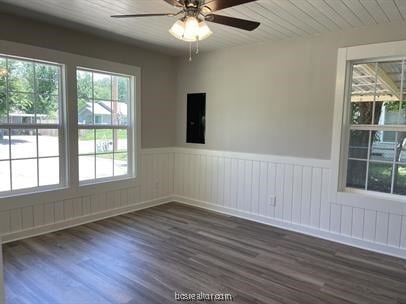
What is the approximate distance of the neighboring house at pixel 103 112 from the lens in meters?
3.87

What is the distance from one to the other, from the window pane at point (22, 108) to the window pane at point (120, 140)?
3.70ft

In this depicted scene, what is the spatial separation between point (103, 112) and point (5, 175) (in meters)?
1.42

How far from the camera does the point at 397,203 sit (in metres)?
3.08

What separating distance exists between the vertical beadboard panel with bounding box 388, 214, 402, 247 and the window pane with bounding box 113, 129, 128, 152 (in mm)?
3481

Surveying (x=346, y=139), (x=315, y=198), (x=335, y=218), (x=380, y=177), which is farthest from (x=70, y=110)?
(x=380, y=177)

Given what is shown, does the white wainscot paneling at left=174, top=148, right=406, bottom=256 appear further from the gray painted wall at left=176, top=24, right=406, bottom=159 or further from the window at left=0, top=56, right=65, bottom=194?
the window at left=0, top=56, right=65, bottom=194

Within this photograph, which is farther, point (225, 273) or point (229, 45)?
point (229, 45)

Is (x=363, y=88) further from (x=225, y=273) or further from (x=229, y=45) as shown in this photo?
(x=225, y=273)

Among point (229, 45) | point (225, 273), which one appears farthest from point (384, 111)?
point (225, 273)

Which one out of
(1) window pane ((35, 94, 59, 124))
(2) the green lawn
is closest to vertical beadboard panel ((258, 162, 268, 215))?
(2) the green lawn

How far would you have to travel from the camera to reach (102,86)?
4.05m

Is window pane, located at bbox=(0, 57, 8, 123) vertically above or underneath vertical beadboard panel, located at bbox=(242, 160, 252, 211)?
above

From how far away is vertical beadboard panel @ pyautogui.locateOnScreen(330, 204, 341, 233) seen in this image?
11.3 feet

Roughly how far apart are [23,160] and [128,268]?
179 centimetres
